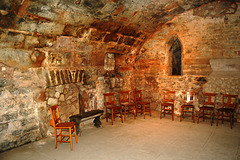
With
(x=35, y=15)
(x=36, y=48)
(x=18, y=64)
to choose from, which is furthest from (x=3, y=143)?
(x=35, y=15)

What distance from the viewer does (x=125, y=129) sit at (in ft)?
16.5

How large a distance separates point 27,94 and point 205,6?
552 cm

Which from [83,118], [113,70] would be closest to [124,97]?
[113,70]

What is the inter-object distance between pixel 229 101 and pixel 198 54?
1707 millimetres

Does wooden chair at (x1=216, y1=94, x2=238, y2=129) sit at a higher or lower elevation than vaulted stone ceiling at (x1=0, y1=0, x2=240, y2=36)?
lower

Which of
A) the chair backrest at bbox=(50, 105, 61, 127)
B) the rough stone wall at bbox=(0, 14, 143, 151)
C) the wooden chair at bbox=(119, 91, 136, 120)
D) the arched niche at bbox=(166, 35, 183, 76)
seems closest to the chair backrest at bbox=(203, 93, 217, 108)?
the arched niche at bbox=(166, 35, 183, 76)

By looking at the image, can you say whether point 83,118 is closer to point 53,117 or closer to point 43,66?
point 53,117

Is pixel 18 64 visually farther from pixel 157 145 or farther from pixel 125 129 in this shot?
pixel 157 145

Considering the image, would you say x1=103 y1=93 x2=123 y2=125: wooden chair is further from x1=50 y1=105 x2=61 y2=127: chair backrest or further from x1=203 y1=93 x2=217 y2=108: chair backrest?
x1=203 y1=93 x2=217 y2=108: chair backrest

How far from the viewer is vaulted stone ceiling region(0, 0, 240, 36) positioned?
337 centimetres

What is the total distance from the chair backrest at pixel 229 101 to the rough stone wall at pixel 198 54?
0.19 metres

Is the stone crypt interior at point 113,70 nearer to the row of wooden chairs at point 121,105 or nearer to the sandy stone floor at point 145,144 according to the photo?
the sandy stone floor at point 145,144

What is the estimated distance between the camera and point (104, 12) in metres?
4.45

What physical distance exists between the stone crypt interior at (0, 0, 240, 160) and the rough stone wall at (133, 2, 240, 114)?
3cm
